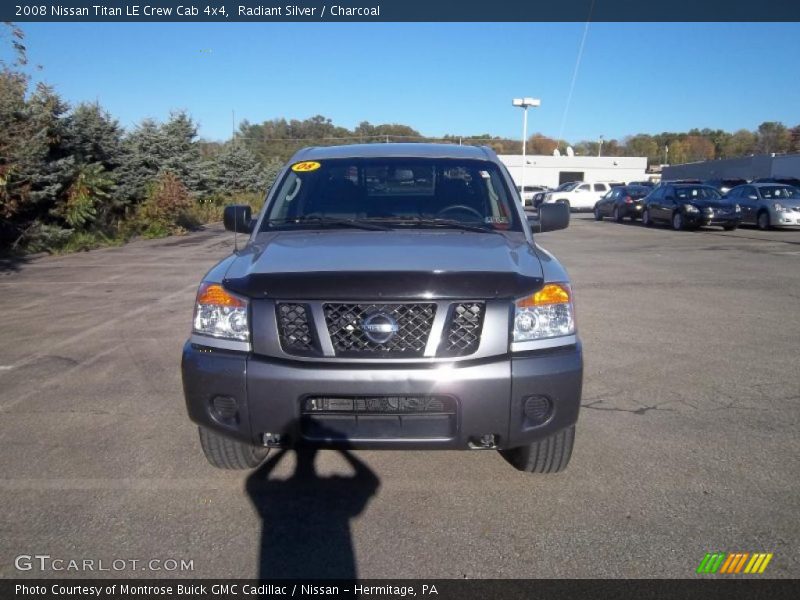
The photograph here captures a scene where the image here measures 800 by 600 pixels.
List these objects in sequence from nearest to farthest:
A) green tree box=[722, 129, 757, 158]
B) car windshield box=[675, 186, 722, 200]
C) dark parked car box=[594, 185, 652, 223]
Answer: car windshield box=[675, 186, 722, 200], dark parked car box=[594, 185, 652, 223], green tree box=[722, 129, 757, 158]

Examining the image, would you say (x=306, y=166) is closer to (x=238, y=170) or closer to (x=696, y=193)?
(x=696, y=193)

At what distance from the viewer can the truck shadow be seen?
2896mm

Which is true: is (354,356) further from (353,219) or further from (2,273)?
(2,273)

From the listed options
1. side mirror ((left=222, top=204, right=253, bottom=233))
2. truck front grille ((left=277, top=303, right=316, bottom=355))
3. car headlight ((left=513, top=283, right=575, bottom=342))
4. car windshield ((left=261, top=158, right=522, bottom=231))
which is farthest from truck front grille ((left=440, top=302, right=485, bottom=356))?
side mirror ((left=222, top=204, right=253, bottom=233))

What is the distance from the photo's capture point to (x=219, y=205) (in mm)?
30969

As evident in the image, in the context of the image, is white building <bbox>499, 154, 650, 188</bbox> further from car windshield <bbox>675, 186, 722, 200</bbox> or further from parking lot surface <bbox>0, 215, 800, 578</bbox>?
parking lot surface <bbox>0, 215, 800, 578</bbox>

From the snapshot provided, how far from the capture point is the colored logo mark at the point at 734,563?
2.85 m

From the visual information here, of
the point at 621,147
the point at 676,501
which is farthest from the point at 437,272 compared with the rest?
the point at 621,147

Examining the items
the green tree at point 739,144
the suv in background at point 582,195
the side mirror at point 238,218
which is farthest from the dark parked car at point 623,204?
the green tree at point 739,144

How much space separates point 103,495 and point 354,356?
1.66 metres

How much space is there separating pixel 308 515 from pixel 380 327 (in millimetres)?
1060

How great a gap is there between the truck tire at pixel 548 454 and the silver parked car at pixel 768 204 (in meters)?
21.2

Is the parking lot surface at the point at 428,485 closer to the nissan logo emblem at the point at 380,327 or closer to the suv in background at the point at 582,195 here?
the nissan logo emblem at the point at 380,327

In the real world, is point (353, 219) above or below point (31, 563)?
above
